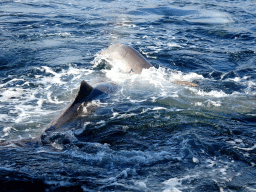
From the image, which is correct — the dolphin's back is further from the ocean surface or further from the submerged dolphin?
the ocean surface

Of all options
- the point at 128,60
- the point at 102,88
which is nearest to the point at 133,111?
the point at 102,88

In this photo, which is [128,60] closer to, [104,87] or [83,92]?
[104,87]

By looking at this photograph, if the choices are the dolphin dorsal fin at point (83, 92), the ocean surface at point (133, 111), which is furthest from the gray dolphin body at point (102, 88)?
the ocean surface at point (133, 111)

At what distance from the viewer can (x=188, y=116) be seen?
237 inches

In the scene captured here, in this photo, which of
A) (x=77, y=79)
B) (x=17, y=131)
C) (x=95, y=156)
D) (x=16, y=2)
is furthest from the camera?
(x=16, y=2)

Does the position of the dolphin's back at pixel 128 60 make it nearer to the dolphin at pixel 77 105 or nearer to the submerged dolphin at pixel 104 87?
the submerged dolphin at pixel 104 87

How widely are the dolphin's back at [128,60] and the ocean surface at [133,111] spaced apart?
0.29 meters

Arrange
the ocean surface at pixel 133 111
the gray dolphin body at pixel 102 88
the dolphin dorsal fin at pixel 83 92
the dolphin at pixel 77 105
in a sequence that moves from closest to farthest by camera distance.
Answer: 1. the ocean surface at pixel 133 111
2. the dolphin at pixel 77 105
3. the gray dolphin body at pixel 102 88
4. the dolphin dorsal fin at pixel 83 92

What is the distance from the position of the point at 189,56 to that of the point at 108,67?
3.59 metres

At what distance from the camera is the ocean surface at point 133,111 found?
12.8 feet

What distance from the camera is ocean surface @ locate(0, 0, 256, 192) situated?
391cm

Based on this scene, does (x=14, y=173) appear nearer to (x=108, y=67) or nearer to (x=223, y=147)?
(x=223, y=147)

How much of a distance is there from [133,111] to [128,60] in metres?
3.23

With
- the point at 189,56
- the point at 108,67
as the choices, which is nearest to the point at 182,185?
the point at 108,67
